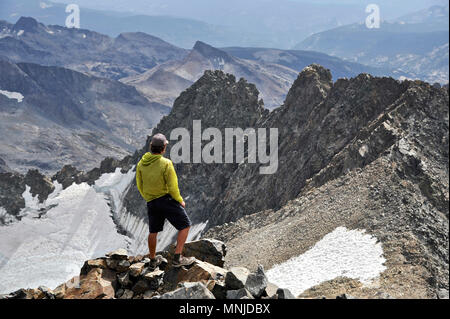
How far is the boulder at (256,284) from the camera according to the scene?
48.7 feet

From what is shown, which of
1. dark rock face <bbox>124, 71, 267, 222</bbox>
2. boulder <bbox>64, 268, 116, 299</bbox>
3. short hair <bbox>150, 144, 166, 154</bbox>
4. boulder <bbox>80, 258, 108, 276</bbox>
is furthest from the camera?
dark rock face <bbox>124, 71, 267, 222</bbox>

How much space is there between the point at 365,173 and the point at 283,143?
98.4 feet

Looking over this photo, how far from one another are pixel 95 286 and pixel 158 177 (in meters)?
5.17

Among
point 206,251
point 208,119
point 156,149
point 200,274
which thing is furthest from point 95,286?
point 208,119

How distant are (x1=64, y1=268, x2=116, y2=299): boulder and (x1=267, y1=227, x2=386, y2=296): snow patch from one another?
12.8 m

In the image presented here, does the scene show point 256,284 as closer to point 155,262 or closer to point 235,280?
point 235,280

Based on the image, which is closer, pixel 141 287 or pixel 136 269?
pixel 141 287

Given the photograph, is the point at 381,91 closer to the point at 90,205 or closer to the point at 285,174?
the point at 285,174

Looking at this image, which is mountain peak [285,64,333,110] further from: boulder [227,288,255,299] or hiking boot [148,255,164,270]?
boulder [227,288,255,299]

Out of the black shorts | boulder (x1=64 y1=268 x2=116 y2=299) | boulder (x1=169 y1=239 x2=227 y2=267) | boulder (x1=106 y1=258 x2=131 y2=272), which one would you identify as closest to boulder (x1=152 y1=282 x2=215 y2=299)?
the black shorts

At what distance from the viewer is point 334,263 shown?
97.6 feet

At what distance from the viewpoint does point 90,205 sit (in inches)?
4931

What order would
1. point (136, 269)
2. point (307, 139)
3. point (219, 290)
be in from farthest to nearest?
1. point (307, 139)
2. point (136, 269)
3. point (219, 290)

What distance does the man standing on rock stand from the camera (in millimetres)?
16094
